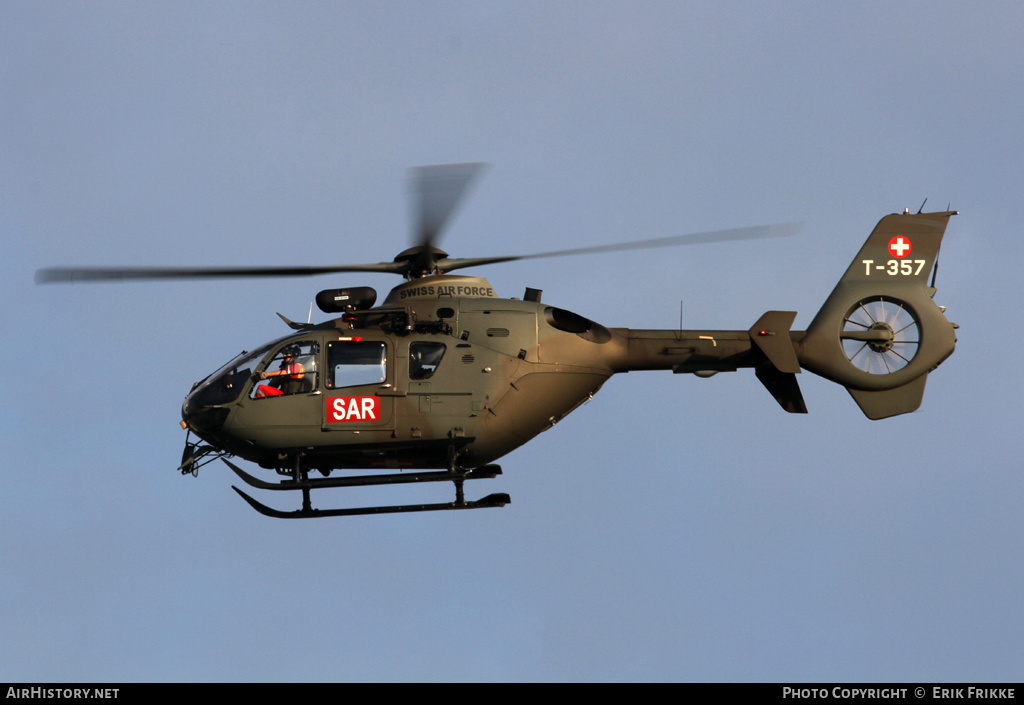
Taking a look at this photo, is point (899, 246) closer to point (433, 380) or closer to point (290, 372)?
point (433, 380)

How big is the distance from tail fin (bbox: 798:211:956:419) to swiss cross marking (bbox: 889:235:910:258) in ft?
1.02

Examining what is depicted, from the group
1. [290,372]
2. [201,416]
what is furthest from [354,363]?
[201,416]

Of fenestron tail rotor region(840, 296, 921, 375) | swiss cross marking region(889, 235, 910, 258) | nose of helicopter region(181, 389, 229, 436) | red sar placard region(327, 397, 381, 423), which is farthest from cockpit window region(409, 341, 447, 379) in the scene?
swiss cross marking region(889, 235, 910, 258)

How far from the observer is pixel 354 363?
68.9 feet

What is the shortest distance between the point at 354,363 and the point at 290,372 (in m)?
0.98

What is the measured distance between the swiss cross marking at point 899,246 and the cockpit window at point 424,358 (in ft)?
26.1

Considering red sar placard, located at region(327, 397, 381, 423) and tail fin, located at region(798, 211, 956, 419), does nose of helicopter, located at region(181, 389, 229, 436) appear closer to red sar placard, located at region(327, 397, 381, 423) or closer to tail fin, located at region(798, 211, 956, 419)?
red sar placard, located at region(327, 397, 381, 423)

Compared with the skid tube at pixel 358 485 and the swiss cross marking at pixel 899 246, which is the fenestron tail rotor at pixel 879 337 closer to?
the swiss cross marking at pixel 899 246
